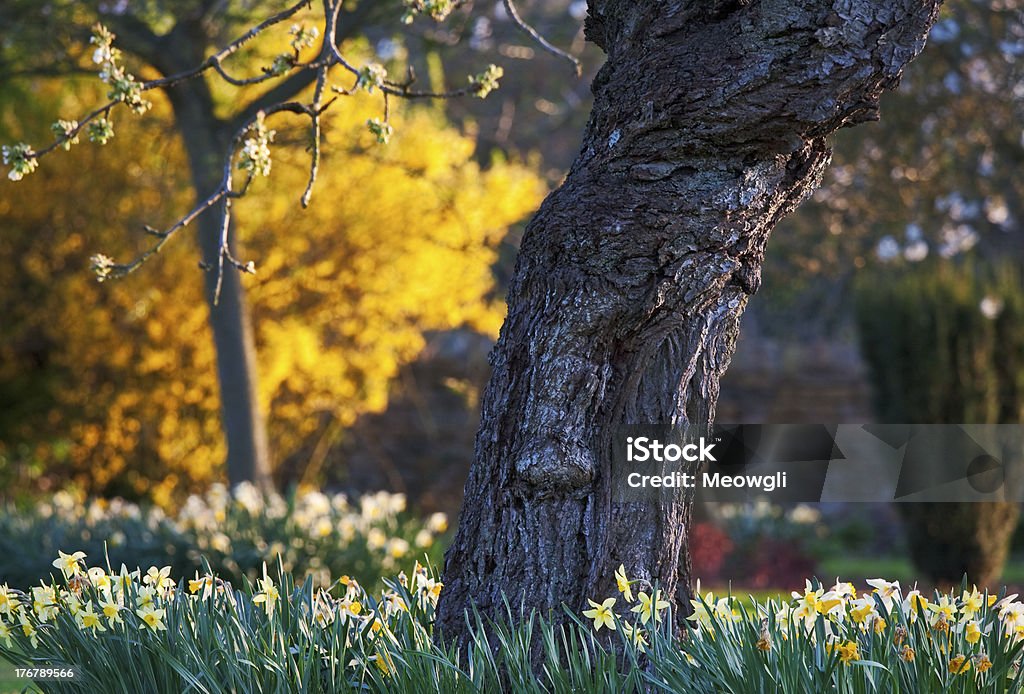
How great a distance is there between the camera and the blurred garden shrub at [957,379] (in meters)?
7.20

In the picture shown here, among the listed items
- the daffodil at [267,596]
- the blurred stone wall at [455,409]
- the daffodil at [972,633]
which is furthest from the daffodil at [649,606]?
the blurred stone wall at [455,409]

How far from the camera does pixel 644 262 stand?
2439mm

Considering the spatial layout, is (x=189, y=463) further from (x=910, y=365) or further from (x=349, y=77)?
(x=910, y=365)

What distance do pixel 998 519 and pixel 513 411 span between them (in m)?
5.80

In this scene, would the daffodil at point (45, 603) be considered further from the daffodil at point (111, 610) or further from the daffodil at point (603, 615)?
the daffodil at point (603, 615)

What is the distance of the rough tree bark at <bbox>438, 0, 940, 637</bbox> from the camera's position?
2.39 m

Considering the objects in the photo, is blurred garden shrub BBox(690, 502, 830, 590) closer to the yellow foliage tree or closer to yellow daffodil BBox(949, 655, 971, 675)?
the yellow foliage tree

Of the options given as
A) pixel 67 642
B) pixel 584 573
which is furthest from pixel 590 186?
pixel 67 642

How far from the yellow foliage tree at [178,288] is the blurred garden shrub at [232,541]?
8.36 ft

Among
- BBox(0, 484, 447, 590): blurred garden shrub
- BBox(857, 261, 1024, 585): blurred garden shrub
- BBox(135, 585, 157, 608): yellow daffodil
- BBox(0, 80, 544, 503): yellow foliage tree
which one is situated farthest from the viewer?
BBox(0, 80, 544, 503): yellow foliage tree

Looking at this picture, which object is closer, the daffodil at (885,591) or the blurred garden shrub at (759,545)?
the daffodil at (885,591)

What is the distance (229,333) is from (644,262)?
4.34 m

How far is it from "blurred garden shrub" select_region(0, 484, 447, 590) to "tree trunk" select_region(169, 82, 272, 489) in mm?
727

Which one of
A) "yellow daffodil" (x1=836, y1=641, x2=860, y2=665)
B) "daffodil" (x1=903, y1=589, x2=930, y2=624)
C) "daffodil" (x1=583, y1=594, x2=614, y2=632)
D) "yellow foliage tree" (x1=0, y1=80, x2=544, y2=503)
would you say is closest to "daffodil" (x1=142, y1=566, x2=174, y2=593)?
"daffodil" (x1=583, y1=594, x2=614, y2=632)
